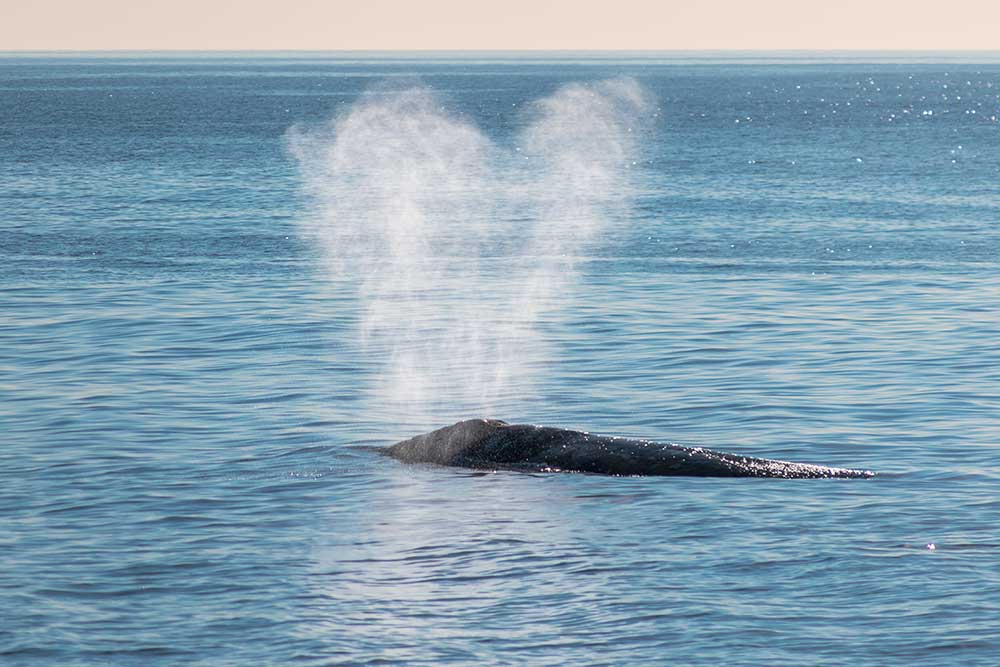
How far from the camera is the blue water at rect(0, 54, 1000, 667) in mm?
16562

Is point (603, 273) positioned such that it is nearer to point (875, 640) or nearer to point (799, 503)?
point (799, 503)

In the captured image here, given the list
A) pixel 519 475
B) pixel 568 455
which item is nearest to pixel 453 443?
pixel 519 475

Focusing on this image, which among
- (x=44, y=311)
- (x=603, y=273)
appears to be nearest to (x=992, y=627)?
(x=44, y=311)

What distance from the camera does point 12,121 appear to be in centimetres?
15175

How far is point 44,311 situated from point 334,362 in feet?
31.4

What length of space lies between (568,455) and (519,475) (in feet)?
2.51

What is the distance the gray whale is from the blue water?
0.45 m

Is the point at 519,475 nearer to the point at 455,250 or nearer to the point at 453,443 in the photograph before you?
the point at 453,443

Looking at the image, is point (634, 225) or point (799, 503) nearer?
point (799, 503)

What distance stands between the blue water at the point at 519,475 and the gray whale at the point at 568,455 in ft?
1.47

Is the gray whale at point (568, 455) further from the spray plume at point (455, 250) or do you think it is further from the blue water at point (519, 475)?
the spray plume at point (455, 250)

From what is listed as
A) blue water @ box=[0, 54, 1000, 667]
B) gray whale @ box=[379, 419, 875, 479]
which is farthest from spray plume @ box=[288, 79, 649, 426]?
→ gray whale @ box=[379, 419, 875, 479]

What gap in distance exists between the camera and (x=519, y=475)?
2294 cm

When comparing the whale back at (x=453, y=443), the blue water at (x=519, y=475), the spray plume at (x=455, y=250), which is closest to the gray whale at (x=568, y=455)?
the whale back at (x=453, y=443)
